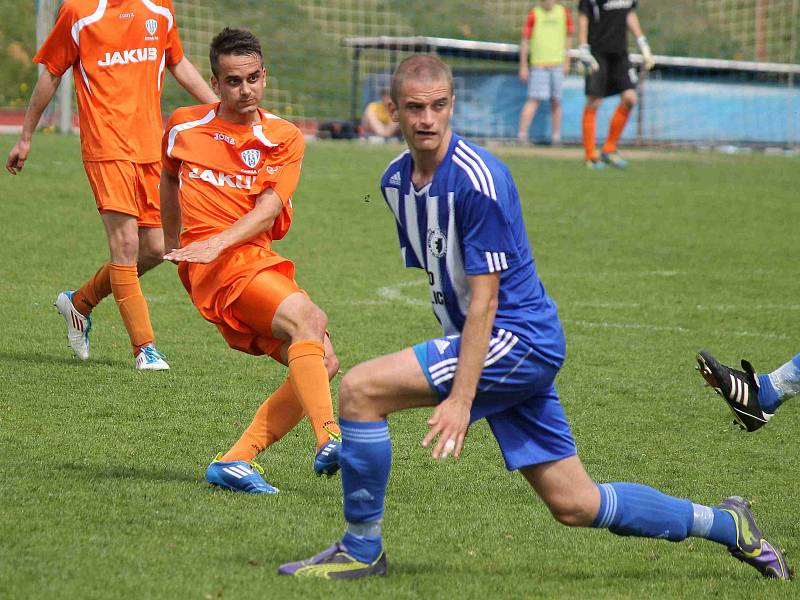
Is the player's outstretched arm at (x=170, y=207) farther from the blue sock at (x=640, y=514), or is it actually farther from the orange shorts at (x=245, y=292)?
the blue sock at (x=640, y=514)

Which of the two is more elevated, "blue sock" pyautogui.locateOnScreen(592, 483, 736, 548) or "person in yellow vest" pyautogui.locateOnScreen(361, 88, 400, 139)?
"blue sock" pyautogui.locateOnScreen(592, 483, 736, 548)

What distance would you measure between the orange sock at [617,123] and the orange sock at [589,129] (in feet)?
0.60

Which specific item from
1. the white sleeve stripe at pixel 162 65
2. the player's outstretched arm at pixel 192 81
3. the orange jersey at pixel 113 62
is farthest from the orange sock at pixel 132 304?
the white sleeve stripe at pixel 162 65

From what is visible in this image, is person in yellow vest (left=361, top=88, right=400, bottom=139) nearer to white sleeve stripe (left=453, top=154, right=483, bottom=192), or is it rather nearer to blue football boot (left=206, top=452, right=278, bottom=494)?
blue football boot (left=206, top=452, right=278, bottom=494)

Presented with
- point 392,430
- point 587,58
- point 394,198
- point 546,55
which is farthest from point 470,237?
point 546,55

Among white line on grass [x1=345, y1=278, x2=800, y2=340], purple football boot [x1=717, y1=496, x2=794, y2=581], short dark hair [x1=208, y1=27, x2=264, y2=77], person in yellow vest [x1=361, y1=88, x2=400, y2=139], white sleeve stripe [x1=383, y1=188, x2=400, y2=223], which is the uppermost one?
short dark hair [x1=208, y1=27, x2=264, y2=77]

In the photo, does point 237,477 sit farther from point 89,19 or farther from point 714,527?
point 89,19

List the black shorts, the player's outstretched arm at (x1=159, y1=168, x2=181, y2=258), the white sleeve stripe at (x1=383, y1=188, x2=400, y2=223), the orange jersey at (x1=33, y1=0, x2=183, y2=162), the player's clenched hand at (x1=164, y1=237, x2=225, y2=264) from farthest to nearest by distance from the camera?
the black shorts → the orange jersey at (x1=33, y1=0, x2=183, y2=162) → the player's outstretched arm at (x1=159, y1=168, x2=181, y2=258) → the player's clenched hand at (x1=164, y1=237, x2=225, y2=264) → the white sleeve stripe at (x1=383, y1=188, x2=400, y2=223)

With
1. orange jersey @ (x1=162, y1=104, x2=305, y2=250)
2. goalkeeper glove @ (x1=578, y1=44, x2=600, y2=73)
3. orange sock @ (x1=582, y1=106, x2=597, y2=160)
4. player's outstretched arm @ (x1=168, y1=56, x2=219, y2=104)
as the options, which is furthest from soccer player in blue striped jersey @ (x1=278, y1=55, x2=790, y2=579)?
orange sock @ (x1=582, y1=106, x2=597, y2=160)

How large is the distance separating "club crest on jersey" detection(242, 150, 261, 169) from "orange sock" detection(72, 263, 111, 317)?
2.25 m

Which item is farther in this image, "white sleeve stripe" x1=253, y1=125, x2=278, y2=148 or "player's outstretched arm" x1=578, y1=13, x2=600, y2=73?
"player's outstretched arm" x1=578, y1=13, x2=600, y2=73

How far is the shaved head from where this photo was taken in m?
3.76

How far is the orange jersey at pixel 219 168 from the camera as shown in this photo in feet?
17.7

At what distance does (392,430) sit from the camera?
6.04 meters
